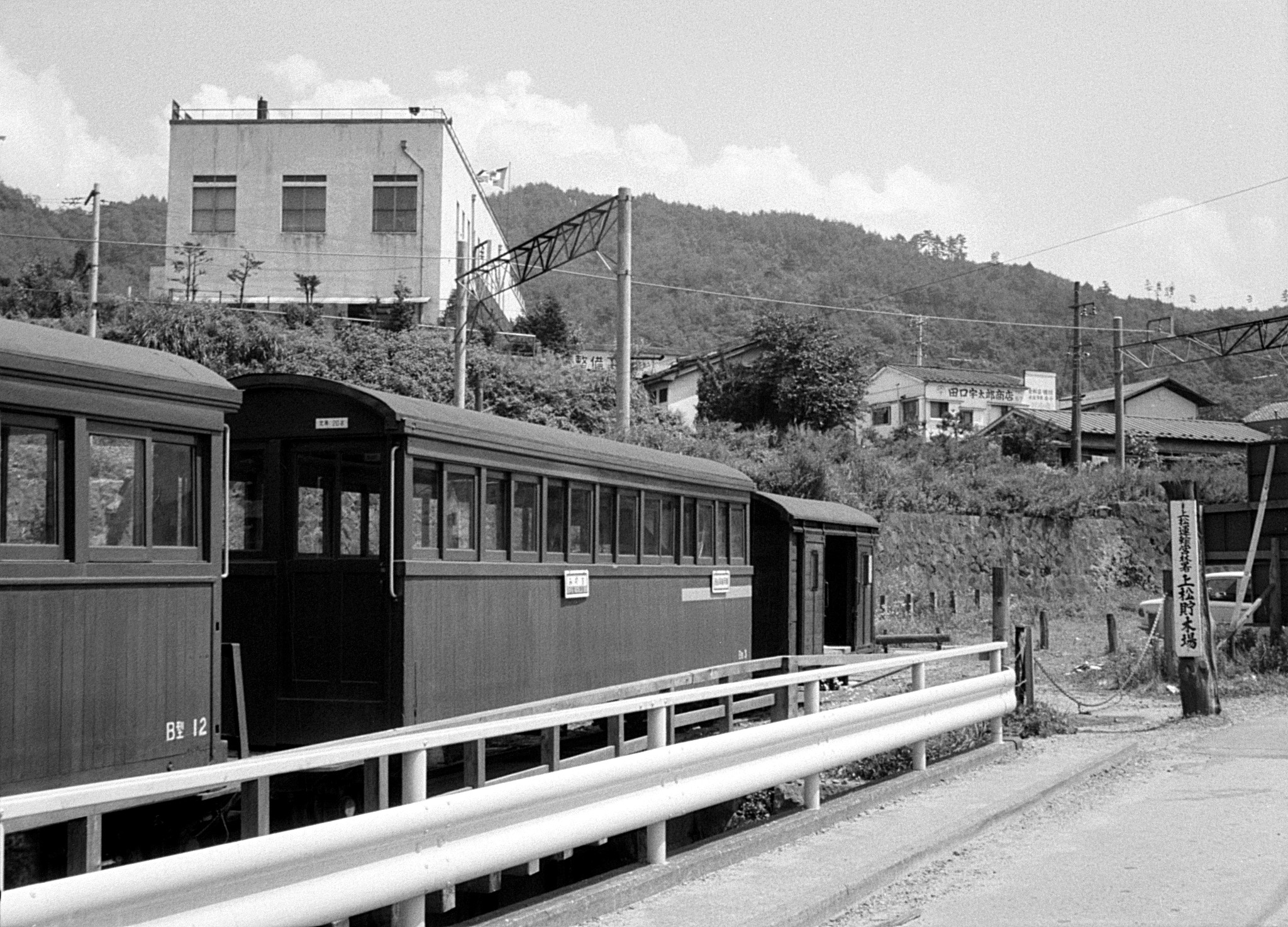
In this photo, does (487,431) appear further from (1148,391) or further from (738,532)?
(1148,391)

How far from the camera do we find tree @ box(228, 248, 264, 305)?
4100 centimetres

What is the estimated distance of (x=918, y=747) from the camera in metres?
11.1

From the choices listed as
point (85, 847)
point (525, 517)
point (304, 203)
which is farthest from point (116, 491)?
point (304, 203)

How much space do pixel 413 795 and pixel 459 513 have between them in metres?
5.19

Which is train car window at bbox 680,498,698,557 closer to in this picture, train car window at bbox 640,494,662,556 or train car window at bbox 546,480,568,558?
train car window at bbox 640,494,662,556

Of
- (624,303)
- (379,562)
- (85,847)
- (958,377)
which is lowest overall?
(85,847)

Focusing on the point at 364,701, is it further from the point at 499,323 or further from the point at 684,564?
the point at 499,323

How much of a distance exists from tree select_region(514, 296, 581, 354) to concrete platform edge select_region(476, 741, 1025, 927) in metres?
37.9

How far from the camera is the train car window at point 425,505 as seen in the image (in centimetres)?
1042

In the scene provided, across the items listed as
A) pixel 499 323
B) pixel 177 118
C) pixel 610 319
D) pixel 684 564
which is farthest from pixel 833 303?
pixel 684 564

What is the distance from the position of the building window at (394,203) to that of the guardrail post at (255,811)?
3832cm

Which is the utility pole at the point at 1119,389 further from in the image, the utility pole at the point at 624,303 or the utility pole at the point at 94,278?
the utility pole at the point at 94,278

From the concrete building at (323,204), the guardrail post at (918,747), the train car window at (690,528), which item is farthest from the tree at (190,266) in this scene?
the guardrail post at (918,747)

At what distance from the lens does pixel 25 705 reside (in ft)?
24.1
